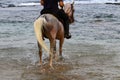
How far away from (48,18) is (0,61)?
2.29 metres

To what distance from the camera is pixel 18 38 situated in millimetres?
14672

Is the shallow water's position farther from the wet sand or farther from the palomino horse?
the palomino horse

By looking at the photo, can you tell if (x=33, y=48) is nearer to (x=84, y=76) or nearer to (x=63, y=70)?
(x=63, y=70)

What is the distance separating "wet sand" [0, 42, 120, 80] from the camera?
7.91 metres

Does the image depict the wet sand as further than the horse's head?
No

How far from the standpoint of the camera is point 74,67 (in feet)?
30.0

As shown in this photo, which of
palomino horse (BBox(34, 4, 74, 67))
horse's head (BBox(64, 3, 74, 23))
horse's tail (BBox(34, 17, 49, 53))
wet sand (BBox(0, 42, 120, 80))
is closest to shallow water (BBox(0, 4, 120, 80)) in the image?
wet sand (BBox(0, 42, 120, 80))

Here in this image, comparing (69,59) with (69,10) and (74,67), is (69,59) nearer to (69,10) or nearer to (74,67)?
(74,67)

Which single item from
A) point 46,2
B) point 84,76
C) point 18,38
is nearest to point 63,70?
point 84,76

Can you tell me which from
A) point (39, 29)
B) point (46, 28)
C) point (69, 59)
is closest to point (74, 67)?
point (69, 59)

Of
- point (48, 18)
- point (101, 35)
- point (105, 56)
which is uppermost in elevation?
point (48, 18)

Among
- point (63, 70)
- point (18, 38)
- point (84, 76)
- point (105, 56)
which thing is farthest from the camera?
point (18, 38)

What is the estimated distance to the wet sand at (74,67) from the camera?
791 cm

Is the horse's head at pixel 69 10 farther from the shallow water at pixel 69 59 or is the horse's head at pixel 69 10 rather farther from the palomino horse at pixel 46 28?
the palomino horse at pixel 46 28
